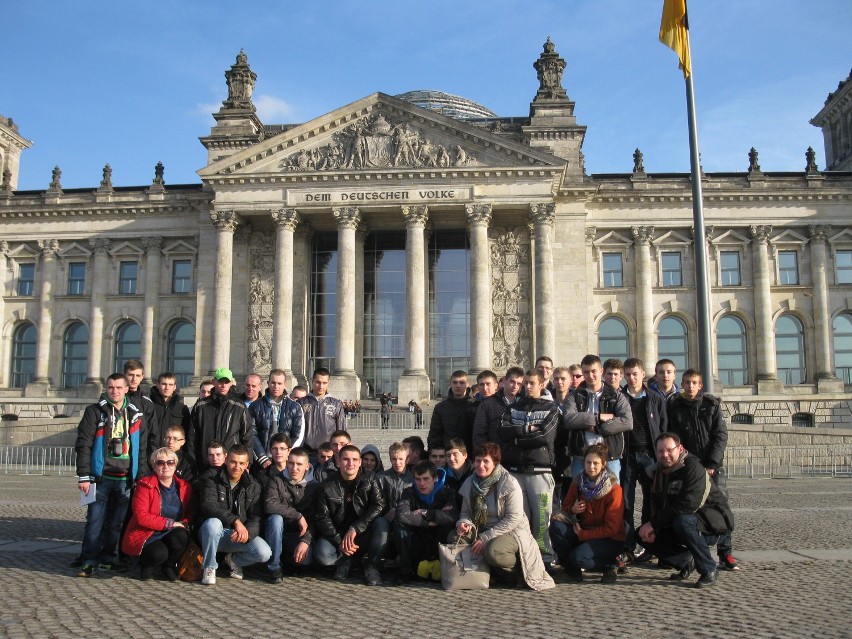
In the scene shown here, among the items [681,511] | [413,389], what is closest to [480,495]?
[681,511]

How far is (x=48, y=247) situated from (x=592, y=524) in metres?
49.2

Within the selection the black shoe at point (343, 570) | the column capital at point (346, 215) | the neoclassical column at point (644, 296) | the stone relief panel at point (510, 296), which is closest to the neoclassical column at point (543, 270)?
the stone relief panel at point (510, 296)

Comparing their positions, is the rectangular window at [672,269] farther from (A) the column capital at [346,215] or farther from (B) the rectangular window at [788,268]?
(A) the column capital at [346,215]

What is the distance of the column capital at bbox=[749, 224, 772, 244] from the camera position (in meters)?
47.6

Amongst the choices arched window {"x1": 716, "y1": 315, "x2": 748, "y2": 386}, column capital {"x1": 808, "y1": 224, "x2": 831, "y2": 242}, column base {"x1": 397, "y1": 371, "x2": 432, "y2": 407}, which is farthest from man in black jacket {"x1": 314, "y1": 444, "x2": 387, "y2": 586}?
column capital {"x1": 808, "y1": 224, "x2": 831, "y2": 242}

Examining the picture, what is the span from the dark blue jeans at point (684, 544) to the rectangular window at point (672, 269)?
3895 centimetres

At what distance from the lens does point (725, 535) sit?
426 inches

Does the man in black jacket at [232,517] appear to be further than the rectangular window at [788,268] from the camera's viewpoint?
No

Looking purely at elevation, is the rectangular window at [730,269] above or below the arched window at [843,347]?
above

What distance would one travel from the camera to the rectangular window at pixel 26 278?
171 ft

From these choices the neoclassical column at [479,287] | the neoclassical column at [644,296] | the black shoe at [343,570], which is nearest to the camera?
the black shoe at [343,570]

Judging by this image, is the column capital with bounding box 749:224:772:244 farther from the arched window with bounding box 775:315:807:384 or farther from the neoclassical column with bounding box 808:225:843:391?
the arched window with bounding box 775:315:807:384

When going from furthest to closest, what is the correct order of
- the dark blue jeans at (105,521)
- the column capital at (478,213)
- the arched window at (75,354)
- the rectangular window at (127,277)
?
the arched window at (75,354), the rectangular window at (127,277), the column capital at (478,213), the dark blue jeans at (105,521)

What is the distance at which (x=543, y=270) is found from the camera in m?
42.7
